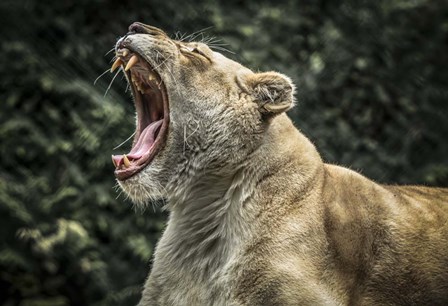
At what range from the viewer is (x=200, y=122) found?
394cm

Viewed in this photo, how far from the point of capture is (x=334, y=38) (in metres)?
6.77

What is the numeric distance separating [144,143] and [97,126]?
1876mm

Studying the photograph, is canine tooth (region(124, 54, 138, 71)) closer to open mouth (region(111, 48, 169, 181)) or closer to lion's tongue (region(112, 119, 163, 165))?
open mouth (region(111, 48, 169, 181))

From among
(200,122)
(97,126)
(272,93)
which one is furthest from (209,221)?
(97,126)

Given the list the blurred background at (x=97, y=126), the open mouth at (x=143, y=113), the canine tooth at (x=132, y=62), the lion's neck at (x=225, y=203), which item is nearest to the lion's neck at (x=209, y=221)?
the lion's neck at (x=225, y=203)

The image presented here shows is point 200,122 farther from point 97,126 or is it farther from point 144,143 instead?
point 97,126

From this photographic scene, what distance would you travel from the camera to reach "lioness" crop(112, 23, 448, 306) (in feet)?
12.4

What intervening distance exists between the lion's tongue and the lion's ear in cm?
45

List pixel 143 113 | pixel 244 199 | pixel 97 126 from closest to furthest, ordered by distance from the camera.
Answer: pixel 244 199 → pixel 143 113 → pixel 97 126

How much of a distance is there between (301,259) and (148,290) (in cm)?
73

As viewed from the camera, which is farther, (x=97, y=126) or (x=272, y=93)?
(x=97, y=126)

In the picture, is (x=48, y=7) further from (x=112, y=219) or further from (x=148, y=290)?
(x=148, y=290)

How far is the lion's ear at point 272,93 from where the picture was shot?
3914mm

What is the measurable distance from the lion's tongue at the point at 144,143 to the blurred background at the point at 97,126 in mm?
1515
